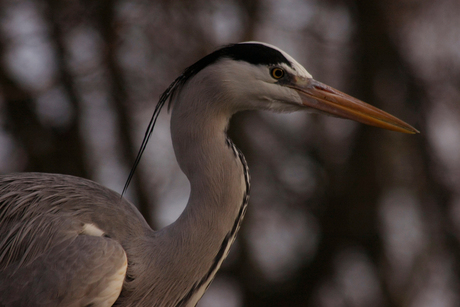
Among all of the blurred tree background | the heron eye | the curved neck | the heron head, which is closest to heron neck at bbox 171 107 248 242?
the curved neck

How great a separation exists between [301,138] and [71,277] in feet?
22.3

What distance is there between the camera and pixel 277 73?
2.57 meters

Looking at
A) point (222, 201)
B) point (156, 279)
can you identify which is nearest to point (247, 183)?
point (222, 201)

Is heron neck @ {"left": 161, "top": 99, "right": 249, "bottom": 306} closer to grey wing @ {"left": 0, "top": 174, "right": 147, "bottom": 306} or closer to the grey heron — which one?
the grey heron

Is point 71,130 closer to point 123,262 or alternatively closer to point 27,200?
point 27,200

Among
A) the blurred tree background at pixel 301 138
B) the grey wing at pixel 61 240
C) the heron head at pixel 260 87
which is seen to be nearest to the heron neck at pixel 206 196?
the heron head at pixel 260 87

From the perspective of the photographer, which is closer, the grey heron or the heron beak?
the grey heron

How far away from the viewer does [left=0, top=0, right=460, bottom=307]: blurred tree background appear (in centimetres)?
662

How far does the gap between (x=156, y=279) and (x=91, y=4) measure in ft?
15.9

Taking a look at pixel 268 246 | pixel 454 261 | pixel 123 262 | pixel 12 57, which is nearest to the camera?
pixel 123 262

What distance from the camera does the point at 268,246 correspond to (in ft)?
28.6

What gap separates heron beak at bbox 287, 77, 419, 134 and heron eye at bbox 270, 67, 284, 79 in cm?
7

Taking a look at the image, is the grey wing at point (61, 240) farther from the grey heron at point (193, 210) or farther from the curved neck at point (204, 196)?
the curved neck at point (204, 196)

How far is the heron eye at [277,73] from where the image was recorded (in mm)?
2557
